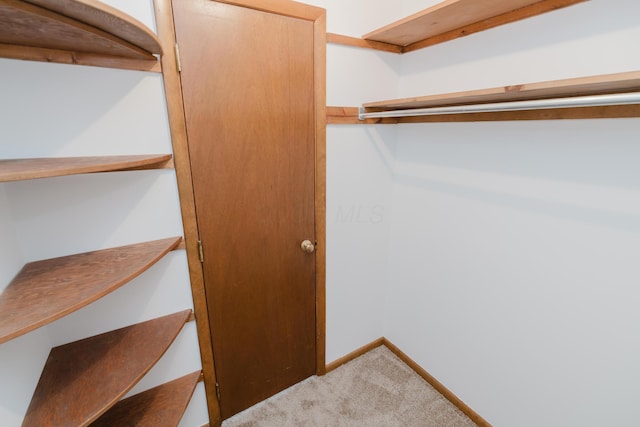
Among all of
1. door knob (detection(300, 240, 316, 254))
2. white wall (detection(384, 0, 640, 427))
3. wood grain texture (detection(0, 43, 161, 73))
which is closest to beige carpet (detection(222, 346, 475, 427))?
A: white wall (detection(384, 0, 640, 427))

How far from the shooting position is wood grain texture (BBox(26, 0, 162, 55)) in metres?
0.67

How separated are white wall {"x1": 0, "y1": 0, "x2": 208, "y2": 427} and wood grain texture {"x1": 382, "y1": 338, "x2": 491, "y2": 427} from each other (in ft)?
5.56

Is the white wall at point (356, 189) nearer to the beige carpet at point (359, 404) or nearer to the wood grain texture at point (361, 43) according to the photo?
the wood grain texture at point (361, 43)

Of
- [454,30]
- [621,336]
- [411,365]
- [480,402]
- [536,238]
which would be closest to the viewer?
[621,336]

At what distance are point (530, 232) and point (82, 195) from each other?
196 cm

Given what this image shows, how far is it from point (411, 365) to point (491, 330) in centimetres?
77

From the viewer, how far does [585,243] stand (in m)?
1.22

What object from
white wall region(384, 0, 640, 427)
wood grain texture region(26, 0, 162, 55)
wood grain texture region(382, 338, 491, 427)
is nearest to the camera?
wood grain texture region(26, 0, 162, 55)

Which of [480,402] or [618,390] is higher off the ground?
[618,390]

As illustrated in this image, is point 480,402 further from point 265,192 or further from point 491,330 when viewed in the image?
point 265,192

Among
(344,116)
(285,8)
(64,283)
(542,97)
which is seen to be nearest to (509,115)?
(542,97)

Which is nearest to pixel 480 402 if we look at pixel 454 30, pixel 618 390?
pixel 618 390

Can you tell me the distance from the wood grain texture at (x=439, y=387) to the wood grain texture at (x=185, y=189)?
133cm

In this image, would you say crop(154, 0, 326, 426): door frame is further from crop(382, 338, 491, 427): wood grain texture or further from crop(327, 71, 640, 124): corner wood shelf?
crop(382, 338, 491, 427): wood grain texture
